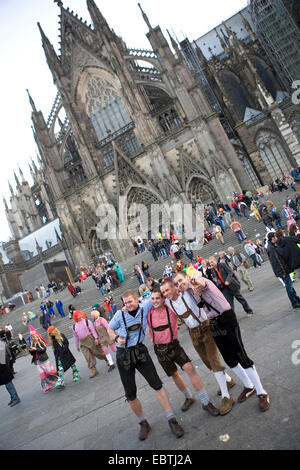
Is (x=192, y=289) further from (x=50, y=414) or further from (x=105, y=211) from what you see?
(x=105, y=211)

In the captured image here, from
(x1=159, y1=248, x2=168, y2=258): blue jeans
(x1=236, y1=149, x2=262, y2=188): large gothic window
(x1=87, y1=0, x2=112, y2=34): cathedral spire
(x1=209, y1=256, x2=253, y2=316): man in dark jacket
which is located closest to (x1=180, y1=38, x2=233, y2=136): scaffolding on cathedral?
(x1=236, y1=149, x2=262, y2=188): large gothic window

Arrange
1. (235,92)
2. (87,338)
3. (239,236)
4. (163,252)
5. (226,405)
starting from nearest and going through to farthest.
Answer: (226,405)
(87,338)
(239,236)
(163,252)
(235,92)

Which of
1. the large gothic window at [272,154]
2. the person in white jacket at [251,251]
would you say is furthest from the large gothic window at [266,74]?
the person in white jacket at [251,251]

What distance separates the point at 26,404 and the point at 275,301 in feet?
17.0

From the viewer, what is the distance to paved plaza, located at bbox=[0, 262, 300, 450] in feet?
8.49

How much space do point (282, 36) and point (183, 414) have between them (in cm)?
3510

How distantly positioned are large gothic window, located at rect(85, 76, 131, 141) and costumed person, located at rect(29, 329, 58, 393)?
2629 centimetres

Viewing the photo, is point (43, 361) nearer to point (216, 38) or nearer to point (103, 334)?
point (103, 334)

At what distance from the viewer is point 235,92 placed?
35.2 metres

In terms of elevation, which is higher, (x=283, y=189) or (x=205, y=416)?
(x=283, y=189)

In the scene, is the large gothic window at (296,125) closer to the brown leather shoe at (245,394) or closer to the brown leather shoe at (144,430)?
the brown leather shoe at (245,394)

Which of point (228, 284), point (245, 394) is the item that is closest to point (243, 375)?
point (245, 394)

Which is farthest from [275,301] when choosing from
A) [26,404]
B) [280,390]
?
[26,404]

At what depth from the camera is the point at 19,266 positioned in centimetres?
3506
